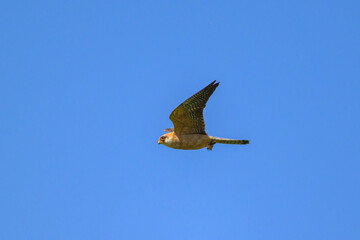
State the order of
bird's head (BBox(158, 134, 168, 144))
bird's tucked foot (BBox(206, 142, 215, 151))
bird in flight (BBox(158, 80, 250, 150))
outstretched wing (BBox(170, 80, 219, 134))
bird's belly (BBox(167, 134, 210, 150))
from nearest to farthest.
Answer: outstretched wing (BBox(170, 80, 219, 134))
bird in flight (BBox(158, 80, 250, 150))
bird's belly (BBox(167, 134, 210, 150))
bird's head (BBox(158, 134, 168, 144))
bird's tucked foot (BBox(206, 142, 215, 151))

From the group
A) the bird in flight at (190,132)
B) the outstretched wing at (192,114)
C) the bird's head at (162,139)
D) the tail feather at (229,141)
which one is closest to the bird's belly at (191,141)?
the bird in flight at (190,132)

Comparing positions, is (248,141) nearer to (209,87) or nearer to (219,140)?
(219,140)

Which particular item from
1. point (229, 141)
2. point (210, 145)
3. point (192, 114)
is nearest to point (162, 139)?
point (192, 114)

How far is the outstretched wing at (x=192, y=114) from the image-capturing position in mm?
16812

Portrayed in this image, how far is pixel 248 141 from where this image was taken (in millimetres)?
18375

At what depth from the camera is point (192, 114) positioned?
1755cm

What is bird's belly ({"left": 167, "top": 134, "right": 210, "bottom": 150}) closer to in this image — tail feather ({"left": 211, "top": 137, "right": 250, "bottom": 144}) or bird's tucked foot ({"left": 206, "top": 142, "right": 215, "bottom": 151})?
bird's tucked foot ({"left": 206, "top": 142, "right": 215, "bottom": 151})

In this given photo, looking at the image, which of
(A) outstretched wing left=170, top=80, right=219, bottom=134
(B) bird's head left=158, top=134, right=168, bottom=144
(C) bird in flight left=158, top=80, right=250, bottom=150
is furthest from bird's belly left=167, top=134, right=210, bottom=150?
(B) bird's head left=158, top=134, right=168, bottom=144

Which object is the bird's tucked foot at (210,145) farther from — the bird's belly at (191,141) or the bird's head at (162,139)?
the bird's head at (162,139)

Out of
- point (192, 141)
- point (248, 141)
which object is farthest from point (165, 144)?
point (248, 141)

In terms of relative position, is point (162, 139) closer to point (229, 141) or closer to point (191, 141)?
point (191, 141)

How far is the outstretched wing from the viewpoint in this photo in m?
16.8

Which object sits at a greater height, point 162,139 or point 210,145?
point 162,139

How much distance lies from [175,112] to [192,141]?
1194 millimetres
